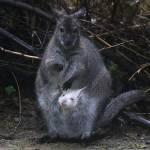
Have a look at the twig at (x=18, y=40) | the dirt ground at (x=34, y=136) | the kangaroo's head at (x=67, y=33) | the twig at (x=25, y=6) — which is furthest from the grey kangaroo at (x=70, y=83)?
the twig at (x=25, y=6)

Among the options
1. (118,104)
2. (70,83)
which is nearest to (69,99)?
(70,83)

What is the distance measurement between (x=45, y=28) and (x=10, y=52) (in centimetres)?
87

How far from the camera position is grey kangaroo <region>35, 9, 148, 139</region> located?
5.66 m

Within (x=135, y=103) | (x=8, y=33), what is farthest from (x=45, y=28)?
(x=135, y=103)

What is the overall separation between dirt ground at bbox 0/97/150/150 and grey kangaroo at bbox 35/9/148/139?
15cm

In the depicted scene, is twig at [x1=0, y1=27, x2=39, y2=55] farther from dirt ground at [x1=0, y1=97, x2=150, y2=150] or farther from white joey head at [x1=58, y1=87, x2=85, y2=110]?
white joey head at [x1=58, y1=87, x2=85, y2=110]

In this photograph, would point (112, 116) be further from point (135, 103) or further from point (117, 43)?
point (117, 43)

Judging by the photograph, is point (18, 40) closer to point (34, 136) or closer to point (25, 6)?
point (25, 6)

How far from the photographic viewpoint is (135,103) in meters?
6.58

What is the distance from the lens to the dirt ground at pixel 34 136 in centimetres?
567

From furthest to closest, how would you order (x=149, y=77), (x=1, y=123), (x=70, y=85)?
(x=149, y=77) < (x=1, y=123) < (x=70, y=85)

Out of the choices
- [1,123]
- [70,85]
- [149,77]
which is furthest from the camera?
[149,77]

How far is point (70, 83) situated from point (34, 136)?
0.73 m

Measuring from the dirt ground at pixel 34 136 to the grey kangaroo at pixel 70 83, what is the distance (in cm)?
15
